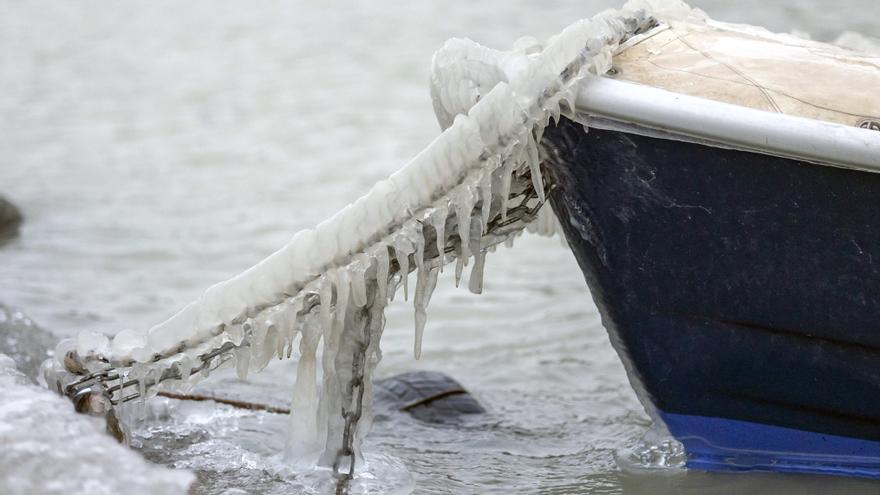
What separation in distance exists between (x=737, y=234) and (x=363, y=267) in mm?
987

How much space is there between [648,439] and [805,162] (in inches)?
42.8

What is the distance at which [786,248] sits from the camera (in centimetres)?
322

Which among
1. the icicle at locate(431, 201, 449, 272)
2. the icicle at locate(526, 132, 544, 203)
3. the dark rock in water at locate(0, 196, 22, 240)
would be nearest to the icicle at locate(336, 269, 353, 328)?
the icicle at locate(431, 201, 449, 272)

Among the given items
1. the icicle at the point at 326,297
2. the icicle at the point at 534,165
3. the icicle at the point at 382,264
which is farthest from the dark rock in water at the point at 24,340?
the icicle at the point at 534,165

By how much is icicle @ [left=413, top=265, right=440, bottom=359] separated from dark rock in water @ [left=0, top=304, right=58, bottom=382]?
5.70 feet

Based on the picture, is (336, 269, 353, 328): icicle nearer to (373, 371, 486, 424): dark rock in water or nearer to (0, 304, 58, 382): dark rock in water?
(373, 371, 486, 424): dark rock in water

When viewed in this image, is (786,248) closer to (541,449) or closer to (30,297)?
(541,449)

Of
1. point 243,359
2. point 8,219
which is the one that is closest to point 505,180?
point 243,359

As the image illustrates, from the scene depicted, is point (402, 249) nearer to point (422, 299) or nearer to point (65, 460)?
point (422, 299)

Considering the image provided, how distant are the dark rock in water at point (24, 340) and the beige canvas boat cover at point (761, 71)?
2383 mm

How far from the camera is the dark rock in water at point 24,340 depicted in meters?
4.46

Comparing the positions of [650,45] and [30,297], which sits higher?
[650,45]

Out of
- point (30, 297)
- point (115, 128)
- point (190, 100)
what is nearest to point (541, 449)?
point (30, 297)

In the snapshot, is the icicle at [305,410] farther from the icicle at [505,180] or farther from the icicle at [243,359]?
the icicle at [505,180]
